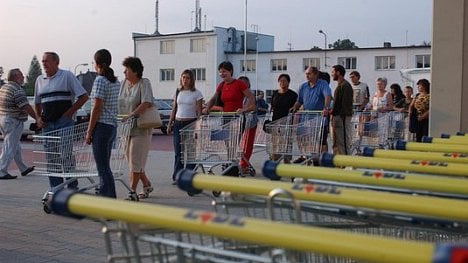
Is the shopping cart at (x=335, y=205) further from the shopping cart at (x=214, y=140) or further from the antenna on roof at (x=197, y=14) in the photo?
the antenna on roof at (x=197, y=14)

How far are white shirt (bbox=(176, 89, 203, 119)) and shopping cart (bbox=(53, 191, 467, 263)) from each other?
24.7 feet

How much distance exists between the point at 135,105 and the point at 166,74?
60.0m

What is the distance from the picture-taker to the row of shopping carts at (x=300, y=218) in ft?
5.31

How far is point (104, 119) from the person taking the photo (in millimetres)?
7441

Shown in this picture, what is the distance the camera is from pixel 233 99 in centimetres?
1017

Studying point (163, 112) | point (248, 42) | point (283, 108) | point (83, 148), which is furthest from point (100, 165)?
point (248, 42)

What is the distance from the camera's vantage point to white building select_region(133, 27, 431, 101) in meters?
56.5

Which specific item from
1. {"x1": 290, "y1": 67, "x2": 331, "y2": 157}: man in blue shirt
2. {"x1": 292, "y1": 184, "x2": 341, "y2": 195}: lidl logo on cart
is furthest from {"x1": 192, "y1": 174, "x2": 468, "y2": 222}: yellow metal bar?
{"x1": 290, "y1": 67, "x2": 331, "y2": 157}: man in blue shirt

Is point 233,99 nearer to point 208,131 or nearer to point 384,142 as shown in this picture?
point 208,131

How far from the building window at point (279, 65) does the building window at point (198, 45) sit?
698 cm

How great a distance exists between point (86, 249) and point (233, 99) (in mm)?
4657

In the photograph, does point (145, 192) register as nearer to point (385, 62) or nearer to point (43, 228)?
point (43, 228)

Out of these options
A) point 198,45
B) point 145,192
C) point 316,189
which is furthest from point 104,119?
point 198,45

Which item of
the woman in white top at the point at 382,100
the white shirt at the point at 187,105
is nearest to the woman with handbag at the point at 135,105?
the white shirt at the point at 187,105
